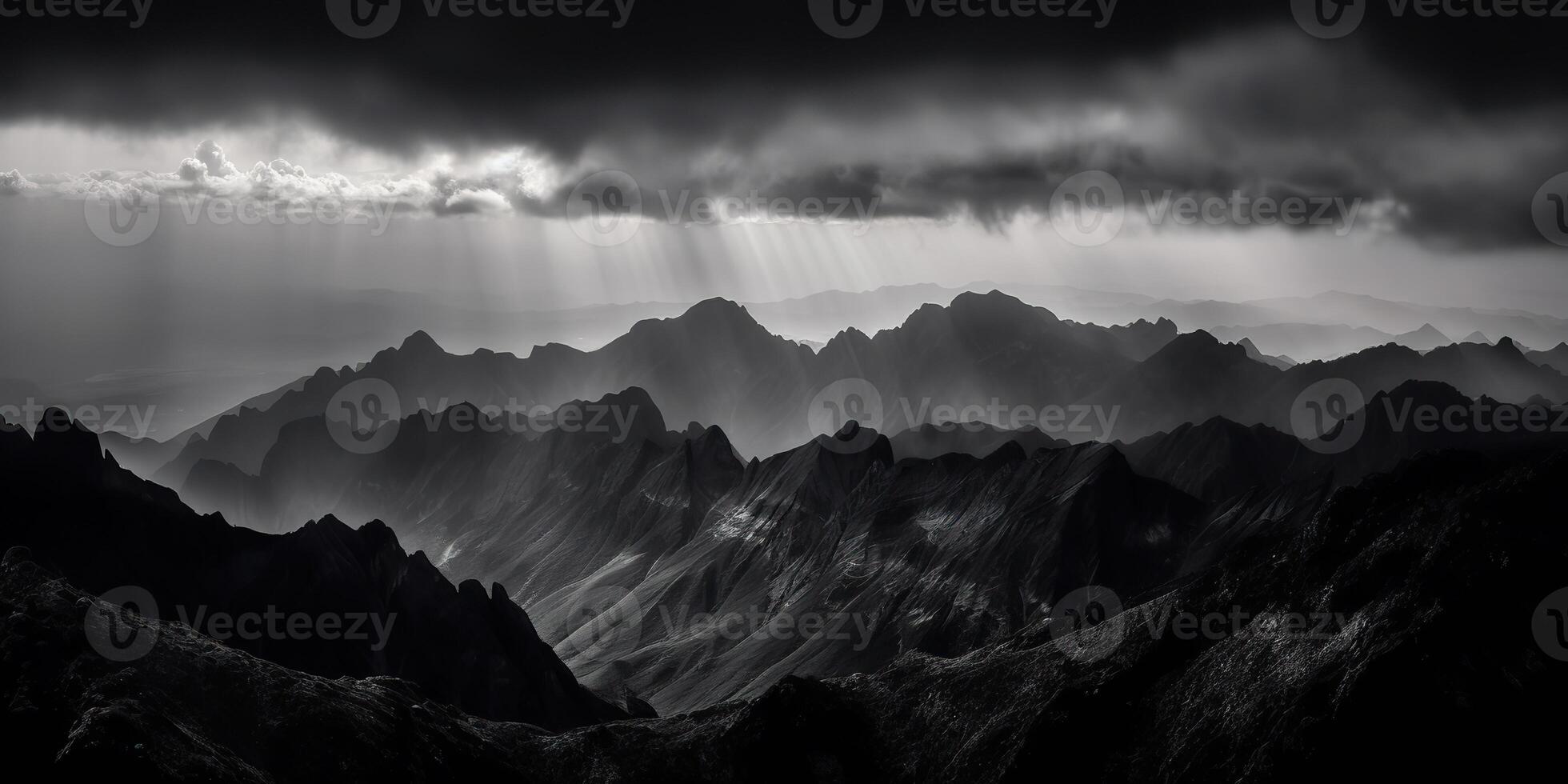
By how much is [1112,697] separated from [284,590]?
103242 millimetres

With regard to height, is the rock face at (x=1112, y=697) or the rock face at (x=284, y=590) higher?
the rock face at (x=284, y=590)

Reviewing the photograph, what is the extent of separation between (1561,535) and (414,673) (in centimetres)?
11492

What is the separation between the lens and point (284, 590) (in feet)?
431

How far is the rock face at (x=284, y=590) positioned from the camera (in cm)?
12619

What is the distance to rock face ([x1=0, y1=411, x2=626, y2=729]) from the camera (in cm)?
12619

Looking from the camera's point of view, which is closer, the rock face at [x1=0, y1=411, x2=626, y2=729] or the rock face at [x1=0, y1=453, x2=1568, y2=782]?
the rock face at [x1=0, y1=453, x2=1568, y2=782]

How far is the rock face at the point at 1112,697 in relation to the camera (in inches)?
2231

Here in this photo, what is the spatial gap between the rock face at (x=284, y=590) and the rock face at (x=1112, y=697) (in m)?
52.1

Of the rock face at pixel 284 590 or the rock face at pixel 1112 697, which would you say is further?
the rock face at pixel 284 590

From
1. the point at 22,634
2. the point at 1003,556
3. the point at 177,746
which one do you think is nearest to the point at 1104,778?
the point at 177,746

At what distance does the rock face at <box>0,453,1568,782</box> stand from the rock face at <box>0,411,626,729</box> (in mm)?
52140

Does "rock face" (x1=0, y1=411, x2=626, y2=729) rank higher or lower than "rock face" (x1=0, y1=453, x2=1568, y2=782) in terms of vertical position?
higher

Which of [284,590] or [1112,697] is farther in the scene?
[284,590]

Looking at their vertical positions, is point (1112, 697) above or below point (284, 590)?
below
